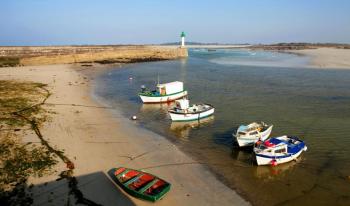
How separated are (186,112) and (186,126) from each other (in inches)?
65.0

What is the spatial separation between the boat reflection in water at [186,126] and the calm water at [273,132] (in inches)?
2.4

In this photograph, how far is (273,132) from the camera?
25.7 m

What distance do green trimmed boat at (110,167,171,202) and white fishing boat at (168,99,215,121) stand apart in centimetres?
1287

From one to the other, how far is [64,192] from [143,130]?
12.2 m

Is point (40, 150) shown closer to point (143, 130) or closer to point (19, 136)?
point (19, 136)

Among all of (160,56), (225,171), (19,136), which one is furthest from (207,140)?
(160,56)

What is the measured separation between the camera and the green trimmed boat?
14.4 meters

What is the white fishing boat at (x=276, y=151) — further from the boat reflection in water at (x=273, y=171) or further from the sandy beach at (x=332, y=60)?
the sandy beach at (x=332, y=60)

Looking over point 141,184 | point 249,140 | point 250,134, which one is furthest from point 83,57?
point 141,184

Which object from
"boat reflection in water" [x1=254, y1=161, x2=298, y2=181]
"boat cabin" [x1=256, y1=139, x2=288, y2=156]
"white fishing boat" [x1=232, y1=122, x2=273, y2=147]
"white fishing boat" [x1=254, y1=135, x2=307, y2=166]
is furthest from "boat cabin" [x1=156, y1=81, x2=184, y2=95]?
"boat reflection in water" [x1=254, y1=161, x2=298, y2=181]

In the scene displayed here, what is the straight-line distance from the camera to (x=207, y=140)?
24094 mm

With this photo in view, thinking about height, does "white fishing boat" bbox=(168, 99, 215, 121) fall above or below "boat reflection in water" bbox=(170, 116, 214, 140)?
above

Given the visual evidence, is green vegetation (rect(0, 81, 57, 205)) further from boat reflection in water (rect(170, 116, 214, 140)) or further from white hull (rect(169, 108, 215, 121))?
white hull (rect(169, 108, 215, 121))

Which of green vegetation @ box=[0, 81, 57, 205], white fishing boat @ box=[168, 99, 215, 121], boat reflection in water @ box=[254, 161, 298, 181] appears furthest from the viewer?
white fishing boat @ box=[168, 99, 215, 121]
